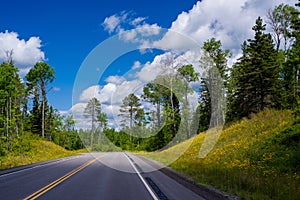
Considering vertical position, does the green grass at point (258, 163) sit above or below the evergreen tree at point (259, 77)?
below

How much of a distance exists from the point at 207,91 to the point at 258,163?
31.1m

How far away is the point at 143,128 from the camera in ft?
257

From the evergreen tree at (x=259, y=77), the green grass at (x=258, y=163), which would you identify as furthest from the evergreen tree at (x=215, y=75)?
the green grass at (x=258, y=163)

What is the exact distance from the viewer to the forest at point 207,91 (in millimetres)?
30391

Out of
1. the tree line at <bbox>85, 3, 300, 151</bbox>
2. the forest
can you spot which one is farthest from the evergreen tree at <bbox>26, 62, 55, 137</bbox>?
the tree line at <bbox>85, 3, 300, 151</bbox>

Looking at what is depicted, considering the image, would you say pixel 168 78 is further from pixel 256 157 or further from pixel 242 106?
pixel 256 157

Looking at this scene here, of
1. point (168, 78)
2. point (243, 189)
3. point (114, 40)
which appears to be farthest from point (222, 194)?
point (168, 78)

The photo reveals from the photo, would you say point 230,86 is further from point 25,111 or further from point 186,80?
point 25,111

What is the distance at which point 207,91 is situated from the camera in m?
45.3

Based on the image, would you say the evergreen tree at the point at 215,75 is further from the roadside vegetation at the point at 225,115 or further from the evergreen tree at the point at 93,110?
the evergreen tree at the point at 93,110

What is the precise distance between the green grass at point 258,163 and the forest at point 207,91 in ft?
7.78

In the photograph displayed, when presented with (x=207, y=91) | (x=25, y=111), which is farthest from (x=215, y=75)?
(x=25, y=111)

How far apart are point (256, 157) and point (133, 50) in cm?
1386

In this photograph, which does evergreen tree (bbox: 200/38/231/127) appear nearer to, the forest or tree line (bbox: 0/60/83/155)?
Result: the forest
